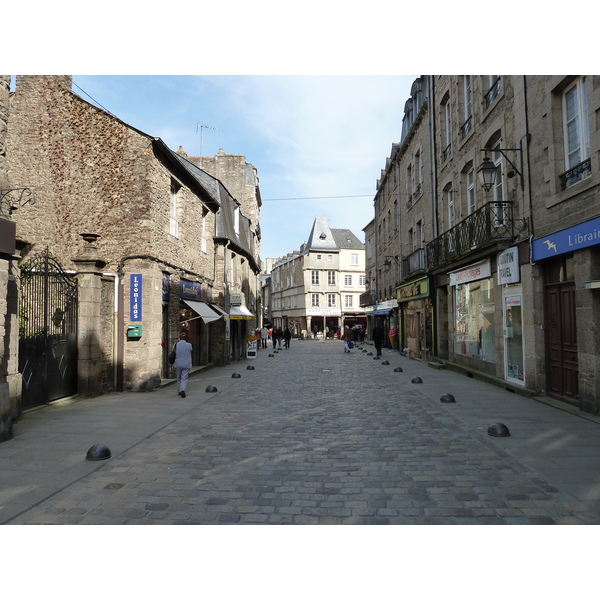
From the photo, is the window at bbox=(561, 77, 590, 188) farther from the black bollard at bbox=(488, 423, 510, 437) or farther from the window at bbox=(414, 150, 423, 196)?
the window at bbox=(414, 150, 423, 196)

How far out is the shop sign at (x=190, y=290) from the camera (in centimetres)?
1433

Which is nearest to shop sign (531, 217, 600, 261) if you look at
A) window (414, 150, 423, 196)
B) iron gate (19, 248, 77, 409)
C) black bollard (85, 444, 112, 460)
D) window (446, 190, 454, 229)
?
window (446, 190, 454, 229)

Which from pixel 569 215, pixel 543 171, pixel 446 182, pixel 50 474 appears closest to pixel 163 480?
pixel 50 474

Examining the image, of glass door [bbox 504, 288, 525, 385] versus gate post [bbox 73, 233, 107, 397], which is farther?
glass door [bbox 504, 288, 525, 385]

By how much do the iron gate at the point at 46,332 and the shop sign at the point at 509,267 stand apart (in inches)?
398

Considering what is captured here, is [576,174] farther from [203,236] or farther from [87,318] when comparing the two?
[203,236]

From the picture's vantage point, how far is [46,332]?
9.48 meters

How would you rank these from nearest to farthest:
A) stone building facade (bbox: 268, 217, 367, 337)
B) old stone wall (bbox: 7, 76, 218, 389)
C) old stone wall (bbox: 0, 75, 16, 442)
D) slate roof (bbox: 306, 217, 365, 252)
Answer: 1. old stone wall (bbox: 0, 75, 16, 442)
2. old stone wall (bbox: 7, 76, 218, 389)
3. stone building facade (bbox: 268, 217, 367, 337)
4. slate roof (bbox: 306, 217, 365, 252)

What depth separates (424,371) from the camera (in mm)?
15766

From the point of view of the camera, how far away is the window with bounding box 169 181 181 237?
1373 cm

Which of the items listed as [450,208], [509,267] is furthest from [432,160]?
[509,267]

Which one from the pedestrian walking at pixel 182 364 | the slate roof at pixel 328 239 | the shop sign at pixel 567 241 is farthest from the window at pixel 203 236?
the slate roof at pixel 328 239

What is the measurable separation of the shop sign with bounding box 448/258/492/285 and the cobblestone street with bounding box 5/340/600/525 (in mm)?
5316

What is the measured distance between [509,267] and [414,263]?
10.2 m
